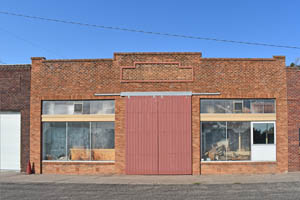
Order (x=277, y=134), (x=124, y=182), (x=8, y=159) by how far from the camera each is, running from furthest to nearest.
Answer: (x=8, y=159)
(x=277, y=134)
(x=124, y=182)

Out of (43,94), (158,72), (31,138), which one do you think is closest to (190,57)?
(158,72)

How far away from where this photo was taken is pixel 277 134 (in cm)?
1434

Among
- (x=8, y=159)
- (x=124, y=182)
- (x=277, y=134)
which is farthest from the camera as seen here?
(x=8, y=159)

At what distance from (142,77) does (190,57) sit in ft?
8.79

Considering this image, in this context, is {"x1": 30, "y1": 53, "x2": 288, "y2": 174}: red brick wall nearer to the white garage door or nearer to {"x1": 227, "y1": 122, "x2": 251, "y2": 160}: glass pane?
{"x1": 227, "y1": 122, "x2": 251, "y2": 160}: glass pane

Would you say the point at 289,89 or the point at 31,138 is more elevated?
the point at 289,89

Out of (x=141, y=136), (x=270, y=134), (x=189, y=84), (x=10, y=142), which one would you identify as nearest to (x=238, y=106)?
(x=270, y=134)

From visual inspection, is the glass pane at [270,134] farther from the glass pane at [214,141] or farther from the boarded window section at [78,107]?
the boarded window section at [78,107]

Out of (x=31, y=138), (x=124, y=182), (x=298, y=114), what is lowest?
(x=124, y=182)

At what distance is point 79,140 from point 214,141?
6971 mm

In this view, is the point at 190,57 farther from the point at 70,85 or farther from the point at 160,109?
the point at 70,85

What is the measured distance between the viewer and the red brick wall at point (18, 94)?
15.2 metres

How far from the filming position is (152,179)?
1308 centimetres

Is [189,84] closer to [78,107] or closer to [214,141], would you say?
[214,141]
